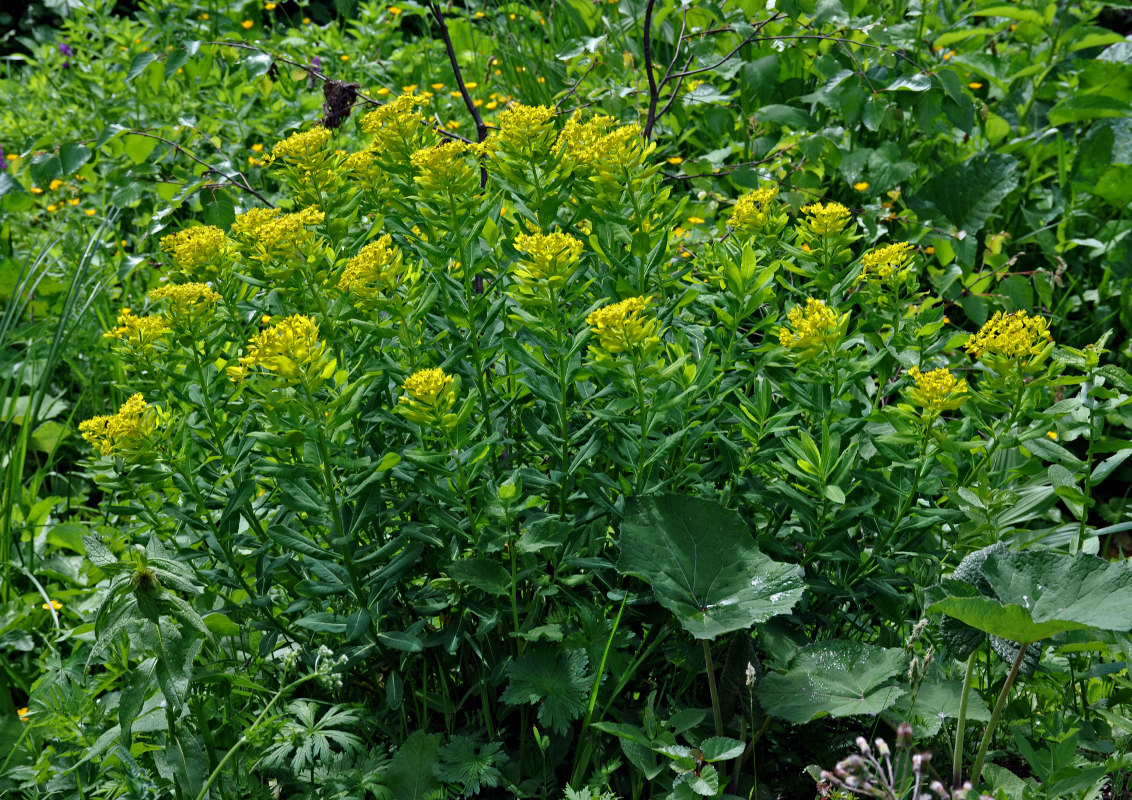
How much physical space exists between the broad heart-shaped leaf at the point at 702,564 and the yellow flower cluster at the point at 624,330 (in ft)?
0.85

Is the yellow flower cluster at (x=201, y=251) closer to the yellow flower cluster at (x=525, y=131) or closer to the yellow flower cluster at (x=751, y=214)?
the yellow flower cluster at (x=525, y=131)

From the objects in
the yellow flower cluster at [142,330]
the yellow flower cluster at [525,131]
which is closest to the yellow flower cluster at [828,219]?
the yellow flower cluster at [525,131]

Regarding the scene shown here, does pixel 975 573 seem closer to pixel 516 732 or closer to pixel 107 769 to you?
pixel 516 732

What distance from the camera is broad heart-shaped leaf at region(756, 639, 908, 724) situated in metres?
1.48

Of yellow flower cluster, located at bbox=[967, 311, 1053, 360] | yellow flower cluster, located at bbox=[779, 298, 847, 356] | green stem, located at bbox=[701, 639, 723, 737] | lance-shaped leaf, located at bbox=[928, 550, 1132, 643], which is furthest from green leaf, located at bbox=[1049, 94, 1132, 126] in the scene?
green stem, located at bbox=[701, 639, 723, 737]

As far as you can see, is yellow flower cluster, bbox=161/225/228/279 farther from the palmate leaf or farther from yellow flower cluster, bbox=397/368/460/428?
the palmate leaf

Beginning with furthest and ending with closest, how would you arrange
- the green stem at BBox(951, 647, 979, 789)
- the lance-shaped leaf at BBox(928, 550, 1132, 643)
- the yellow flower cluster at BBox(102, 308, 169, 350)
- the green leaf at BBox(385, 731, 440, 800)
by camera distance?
the yellow flower cluster at BBox(102, 308, 169, 350), the green leaf at BBox(385, 731, 440, 800), the green stem at BBox(951, 647, 979, 789), the lance-shaped leaf at BBox(928, 550, 1132, 643)

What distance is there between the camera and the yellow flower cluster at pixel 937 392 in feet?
5.00

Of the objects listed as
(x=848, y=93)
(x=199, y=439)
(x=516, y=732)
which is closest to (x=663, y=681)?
(x=516, y=732)

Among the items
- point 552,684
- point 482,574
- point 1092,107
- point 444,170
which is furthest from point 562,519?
point 1092,107

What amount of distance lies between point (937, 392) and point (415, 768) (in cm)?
101

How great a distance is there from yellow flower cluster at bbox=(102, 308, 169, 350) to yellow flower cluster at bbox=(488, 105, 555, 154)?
2.11 feet

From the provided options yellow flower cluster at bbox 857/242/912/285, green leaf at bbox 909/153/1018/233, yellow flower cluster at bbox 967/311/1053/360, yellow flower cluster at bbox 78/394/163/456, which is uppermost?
yellow flower cluster at bbox 78/394/163/456

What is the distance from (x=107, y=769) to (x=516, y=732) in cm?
68
